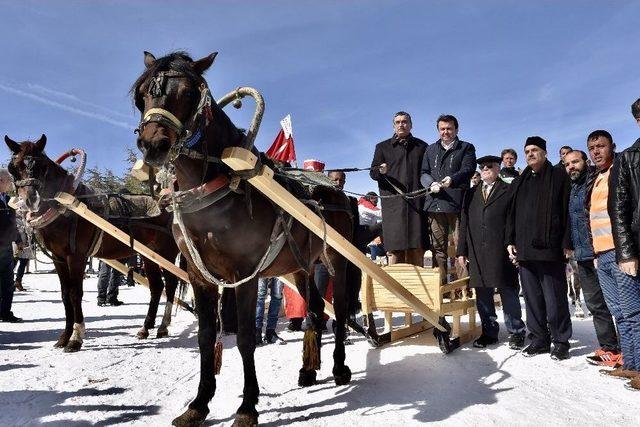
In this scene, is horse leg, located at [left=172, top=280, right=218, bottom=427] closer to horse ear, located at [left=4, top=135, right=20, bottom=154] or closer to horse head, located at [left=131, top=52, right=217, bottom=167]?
horse head, located at [left=131, top=52, right=217, bottom=167]

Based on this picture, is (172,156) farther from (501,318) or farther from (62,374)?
(501,318)

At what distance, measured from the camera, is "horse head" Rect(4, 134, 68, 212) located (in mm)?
5699

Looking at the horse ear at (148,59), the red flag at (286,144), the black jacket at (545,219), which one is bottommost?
the black jacket at (545,219)

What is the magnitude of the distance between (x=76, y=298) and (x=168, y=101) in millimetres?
4363

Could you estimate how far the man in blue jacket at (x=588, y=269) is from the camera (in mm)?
4969

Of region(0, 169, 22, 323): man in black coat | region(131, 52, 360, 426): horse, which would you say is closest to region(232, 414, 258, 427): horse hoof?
region(131, 52, 360, 426): horse

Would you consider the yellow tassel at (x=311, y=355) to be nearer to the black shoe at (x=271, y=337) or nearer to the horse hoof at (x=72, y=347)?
the black shoe at (x=271, y=337)

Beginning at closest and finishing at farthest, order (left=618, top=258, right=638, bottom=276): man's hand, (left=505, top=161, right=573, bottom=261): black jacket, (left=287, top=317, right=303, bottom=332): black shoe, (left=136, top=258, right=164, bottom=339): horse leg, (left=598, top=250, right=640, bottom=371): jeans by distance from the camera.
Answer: (left=618, top=258, right=638, bottom=276): man's hand → (left=598, top=250, right=640, bottom=371): jeans → (left=505, top=161, right=573, bottom=261): black jacket → (left=136, top=258, right=164, bottom=339): horse leg → (left=287, top=317, right=303, bottom=332): black shoe

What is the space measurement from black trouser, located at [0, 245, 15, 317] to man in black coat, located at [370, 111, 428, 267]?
7.39m

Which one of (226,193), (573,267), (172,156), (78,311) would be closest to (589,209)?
(226,193)

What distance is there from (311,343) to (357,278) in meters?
2.86

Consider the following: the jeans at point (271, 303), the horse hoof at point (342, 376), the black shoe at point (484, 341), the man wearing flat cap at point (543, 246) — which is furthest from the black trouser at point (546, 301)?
the jeans at point (271, 303)

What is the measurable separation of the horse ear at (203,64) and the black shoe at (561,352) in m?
4.85

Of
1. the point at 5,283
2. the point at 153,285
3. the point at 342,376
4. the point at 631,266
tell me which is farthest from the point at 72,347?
the point at 631,266
